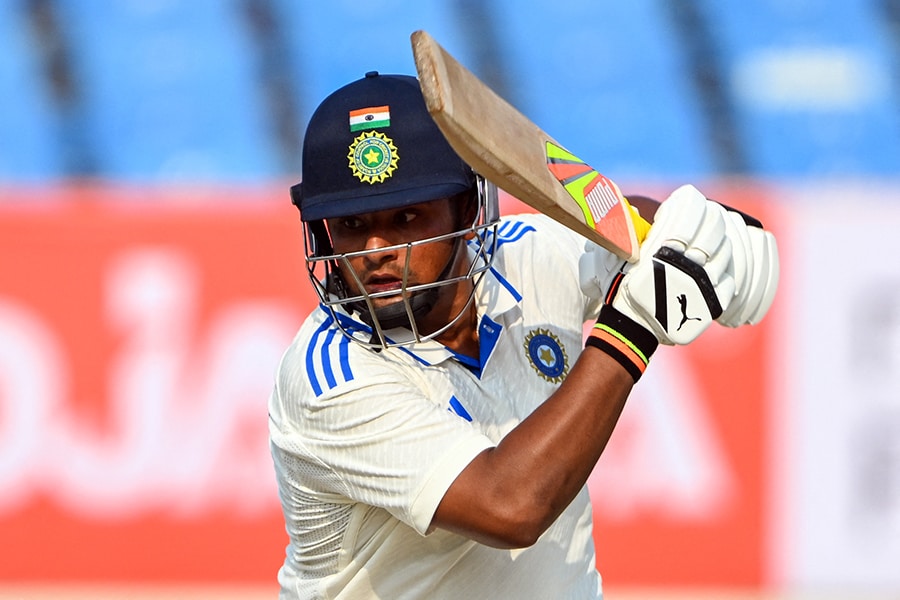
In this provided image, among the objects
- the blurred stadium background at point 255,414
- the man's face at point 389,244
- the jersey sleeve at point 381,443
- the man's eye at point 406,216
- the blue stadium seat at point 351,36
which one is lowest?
the blurred stadium background at point 255,414

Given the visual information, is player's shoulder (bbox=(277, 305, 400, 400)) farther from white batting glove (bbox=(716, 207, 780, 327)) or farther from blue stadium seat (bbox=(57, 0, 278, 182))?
blue stadium seat (bbox=(57, 0, 278, 182))

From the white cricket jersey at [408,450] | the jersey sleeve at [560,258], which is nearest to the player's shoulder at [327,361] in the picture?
the white cricket jersey at [408,450]

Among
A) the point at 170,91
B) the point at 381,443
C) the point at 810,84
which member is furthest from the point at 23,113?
the point at 381,443

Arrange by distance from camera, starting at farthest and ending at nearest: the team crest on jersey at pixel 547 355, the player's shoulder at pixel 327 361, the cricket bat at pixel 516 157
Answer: the team crest on jersey at pixel 547 355, the player's shoulder at pixel 327 361, the cricket bat at pixel 516 157

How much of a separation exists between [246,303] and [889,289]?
2239mm

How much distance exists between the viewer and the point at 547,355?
2.17 meters

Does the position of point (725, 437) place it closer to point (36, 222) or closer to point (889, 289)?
point (889, 289)

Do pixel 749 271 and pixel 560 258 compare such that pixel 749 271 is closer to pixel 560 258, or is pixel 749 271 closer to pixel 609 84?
pixel 560 258

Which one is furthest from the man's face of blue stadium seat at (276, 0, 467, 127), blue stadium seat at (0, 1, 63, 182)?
blue stadium seat at (0, 1, 63, 182)

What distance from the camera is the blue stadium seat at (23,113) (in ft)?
21.4

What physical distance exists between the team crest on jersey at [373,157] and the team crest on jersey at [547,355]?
0.43 m

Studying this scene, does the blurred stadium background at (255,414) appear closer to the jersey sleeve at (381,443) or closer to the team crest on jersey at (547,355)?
the team crest on jersey at (547,355)

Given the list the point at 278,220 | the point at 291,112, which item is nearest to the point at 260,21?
the point at 291,112

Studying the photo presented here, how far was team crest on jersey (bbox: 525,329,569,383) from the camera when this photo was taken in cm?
214
